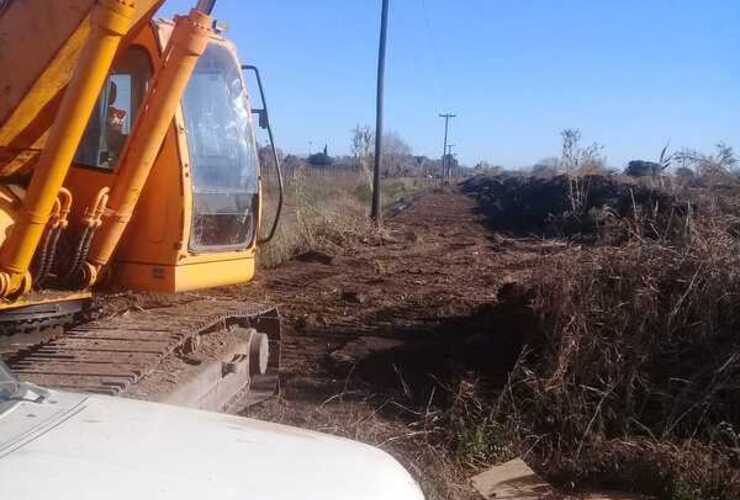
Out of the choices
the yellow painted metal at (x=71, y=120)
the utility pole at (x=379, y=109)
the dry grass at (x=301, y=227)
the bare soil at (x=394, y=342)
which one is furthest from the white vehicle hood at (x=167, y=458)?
the utility pole at (x=379, y=109)

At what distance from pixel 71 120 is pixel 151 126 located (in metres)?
0.69

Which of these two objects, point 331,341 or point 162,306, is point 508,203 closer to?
point 331,341

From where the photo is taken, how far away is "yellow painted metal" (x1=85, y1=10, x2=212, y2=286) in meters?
5.18

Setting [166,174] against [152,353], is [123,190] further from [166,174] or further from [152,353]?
[152,353]

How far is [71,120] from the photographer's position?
4562mm

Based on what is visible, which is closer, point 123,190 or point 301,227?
point 123,190

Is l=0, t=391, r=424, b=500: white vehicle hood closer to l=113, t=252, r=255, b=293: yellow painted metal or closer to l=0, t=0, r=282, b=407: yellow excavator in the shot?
l=0, t=0, r=282, b=407: yellow excavator

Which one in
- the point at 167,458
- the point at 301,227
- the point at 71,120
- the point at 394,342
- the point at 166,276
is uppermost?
the point at 71,120

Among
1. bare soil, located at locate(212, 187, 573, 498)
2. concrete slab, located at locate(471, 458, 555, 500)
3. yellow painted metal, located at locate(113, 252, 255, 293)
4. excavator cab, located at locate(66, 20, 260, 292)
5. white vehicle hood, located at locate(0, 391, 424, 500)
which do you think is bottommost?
concrete slab, located at locate(471, 458, 555, 500)

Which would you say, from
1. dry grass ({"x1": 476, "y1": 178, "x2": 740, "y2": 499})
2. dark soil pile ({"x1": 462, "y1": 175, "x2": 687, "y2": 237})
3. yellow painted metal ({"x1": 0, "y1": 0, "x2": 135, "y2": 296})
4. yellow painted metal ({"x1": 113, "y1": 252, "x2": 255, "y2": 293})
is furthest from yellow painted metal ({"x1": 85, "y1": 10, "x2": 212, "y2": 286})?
dark soil pile ({"x1": 462, "y1": 175, "x2": 687, "y2": 237})

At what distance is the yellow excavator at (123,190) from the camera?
15.0ft

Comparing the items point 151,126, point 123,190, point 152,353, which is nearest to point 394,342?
point 123,190

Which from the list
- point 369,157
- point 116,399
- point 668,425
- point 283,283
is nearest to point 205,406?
point 116,399

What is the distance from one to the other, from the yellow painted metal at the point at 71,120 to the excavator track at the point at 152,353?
1.76ft
